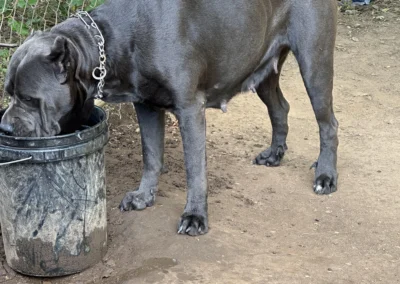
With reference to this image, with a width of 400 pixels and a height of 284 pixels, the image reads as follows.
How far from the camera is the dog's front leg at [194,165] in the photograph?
3.94 metres

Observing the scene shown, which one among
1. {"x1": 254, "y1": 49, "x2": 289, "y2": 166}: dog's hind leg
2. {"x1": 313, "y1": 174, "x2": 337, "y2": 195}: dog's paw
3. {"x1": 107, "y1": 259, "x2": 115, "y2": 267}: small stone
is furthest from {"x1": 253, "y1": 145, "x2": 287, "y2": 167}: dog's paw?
{"x1": 107, "y1": 259, "x2": 115, "y2": 267}: small stone

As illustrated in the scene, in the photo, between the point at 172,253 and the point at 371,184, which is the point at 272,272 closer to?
the point at 172,253

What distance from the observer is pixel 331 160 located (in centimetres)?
485

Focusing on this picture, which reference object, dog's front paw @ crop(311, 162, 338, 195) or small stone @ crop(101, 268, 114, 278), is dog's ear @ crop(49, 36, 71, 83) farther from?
dog's front paw @ crop(311, 162, 338, 195)

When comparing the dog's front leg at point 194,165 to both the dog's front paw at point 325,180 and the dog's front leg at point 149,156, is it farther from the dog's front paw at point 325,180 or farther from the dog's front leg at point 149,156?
the dog's front paw at point 325,180

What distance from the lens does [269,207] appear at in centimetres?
447

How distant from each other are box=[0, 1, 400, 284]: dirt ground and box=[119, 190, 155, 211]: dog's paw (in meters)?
0.05

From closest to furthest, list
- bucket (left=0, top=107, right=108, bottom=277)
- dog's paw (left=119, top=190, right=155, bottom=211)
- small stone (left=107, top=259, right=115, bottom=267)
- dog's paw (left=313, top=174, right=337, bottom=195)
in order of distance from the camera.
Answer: bucket (left=0, top=107, right=108, bottom=277)
small stone (left=107, top=259, right=115, bottom=267)
dog's paw (left=119, top=190, right=155, bottom=211)
dog's paw (left=313, top=174, right=337, bottom=195)

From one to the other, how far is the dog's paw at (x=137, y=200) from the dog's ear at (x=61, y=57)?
43.0 inches

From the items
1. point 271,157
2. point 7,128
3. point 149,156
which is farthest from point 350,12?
point 7,128

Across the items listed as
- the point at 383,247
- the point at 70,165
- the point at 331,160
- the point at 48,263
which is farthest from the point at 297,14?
the point at 48,263

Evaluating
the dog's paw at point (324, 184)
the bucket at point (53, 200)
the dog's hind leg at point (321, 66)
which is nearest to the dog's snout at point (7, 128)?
the bucket at point (53, 200)

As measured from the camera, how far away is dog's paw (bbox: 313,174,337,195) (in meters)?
4.69

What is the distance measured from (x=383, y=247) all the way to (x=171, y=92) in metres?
1.44
